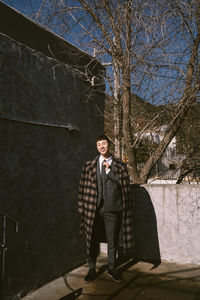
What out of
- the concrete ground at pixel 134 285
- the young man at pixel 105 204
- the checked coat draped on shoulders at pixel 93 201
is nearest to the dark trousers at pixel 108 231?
the young man at pixel 105 204

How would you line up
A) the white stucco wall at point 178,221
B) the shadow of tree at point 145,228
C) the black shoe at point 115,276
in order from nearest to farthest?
the black shoe at point 115,276 < the white stucco wall at point 178,221 < the shadow of tree at point 145,228

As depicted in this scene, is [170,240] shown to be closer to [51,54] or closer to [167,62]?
[167,62]

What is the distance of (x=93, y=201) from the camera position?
3.57 metres

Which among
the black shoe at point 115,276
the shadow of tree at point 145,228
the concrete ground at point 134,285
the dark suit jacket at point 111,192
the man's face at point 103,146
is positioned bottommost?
the concrete ground at point 134,285

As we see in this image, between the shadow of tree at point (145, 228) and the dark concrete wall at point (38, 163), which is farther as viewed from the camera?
the shadow of tree at point (145, 228)

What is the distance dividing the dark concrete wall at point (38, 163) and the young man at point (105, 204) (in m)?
0.37

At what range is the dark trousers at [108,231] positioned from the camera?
3514mm

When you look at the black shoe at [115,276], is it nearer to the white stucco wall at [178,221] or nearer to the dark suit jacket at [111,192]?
the dark suit jacket at [111,192]

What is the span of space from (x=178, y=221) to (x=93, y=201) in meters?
1.44

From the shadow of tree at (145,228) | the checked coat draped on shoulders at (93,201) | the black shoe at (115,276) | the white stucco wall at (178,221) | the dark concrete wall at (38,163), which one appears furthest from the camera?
the shadow of tree at (145,228)

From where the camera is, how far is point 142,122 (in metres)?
5.38

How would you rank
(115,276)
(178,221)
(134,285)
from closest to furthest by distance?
1. (134,285)
2. (115,276)
3. (178,221)

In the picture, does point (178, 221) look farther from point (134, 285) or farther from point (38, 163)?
point (38, 163)

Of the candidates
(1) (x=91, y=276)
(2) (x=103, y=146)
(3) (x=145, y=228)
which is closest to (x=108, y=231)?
(1) (x=91, y=276)
